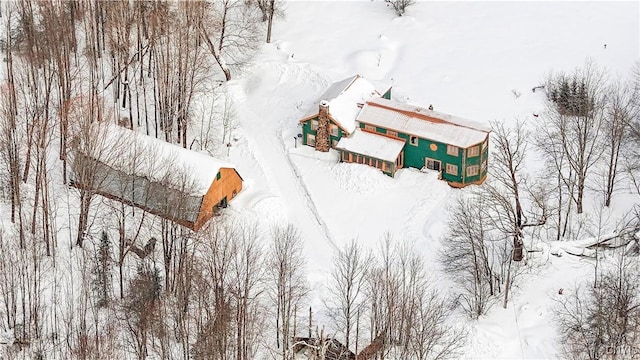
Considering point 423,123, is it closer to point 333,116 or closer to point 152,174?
point 333,116

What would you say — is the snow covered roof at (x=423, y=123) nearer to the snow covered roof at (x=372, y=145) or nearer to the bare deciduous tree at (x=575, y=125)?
the snow covered roof at (x=372, y=145)

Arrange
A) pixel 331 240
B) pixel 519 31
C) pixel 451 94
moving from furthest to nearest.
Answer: pixel 519 31 → pixel 451 94 → pixel 331 240

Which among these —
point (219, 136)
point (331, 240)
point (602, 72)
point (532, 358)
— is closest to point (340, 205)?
point (331, 240)

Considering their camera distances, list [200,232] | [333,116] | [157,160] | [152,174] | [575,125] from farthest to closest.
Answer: [575,125], [333,116], [157,160], [152,174], [200,232]

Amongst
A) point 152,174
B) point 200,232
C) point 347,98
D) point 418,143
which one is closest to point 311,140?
point 347,98

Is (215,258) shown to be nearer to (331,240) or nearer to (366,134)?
(331,240)

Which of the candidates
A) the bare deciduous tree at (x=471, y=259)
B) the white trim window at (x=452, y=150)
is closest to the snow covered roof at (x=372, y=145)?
the white trim window at (x=452, y=150)

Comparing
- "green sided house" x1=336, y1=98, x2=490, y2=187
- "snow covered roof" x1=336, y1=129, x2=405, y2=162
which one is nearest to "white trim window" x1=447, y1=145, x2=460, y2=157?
"green sided house" x1=336, y1=98, x2=490, y2=187

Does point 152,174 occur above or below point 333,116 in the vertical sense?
below
